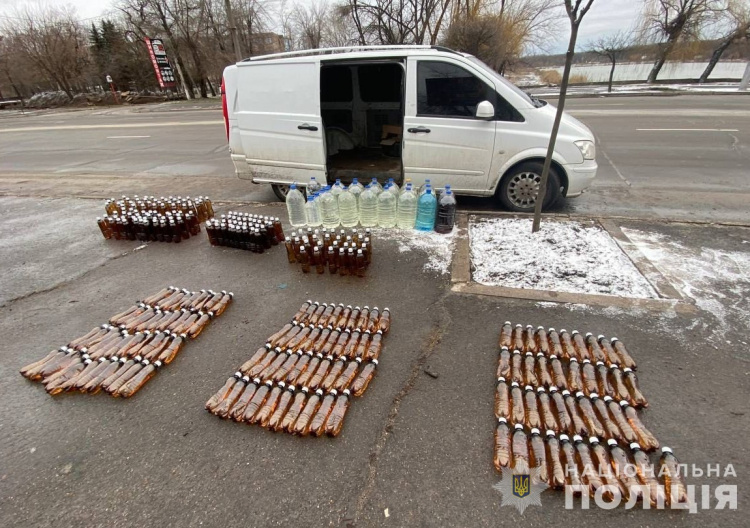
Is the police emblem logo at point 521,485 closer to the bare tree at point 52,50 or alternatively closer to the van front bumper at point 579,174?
the van front bumper at point 579,174

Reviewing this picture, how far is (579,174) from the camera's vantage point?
17.5 ft

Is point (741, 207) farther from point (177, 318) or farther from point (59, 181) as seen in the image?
point (59, 181)

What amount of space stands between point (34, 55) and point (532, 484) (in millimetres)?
54527

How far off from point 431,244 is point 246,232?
2616mm

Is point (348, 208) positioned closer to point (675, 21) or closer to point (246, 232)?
point (246, 232)

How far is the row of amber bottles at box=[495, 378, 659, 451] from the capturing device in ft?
7.80

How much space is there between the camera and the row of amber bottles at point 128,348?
2.97m

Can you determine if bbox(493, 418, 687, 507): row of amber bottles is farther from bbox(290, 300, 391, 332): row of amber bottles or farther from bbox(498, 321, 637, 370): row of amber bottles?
bbox(290, 300, 391, 332): row of amber bottles

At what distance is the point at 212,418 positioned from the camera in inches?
104

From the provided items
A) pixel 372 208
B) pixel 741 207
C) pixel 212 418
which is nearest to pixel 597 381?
pixel 212 418

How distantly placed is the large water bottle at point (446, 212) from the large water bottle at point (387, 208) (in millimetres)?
699

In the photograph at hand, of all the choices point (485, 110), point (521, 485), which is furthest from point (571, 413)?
point (485, 110)

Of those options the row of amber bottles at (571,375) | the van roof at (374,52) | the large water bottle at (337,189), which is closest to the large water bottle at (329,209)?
the large water bottle at (337,189)

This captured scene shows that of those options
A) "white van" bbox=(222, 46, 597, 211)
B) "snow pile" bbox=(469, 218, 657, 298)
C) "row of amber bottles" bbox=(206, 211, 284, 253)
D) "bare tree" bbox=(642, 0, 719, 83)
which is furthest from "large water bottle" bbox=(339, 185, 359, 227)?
"bare tree" bbox=(642, 0, 719, 83)
